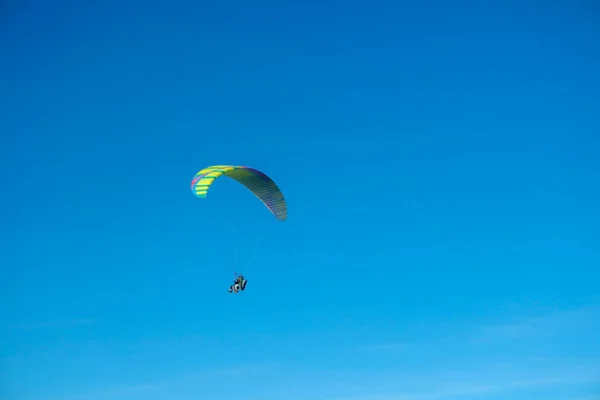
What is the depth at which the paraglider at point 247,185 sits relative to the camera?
72.5 meters

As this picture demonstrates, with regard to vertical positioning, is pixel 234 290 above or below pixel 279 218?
below

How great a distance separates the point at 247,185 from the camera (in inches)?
3056

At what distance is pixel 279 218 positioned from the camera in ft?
258

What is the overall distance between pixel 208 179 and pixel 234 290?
9357 millimetres

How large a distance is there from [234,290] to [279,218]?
22.1 feet

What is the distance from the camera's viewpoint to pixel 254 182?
252 ft

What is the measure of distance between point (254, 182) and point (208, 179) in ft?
17.3

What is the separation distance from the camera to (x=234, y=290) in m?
76.5

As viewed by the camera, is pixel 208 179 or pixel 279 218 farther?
pixel 279 218

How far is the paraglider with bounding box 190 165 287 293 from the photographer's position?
238 ft

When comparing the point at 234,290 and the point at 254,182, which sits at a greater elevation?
the point at 254,182

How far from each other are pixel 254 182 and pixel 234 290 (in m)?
8.33
